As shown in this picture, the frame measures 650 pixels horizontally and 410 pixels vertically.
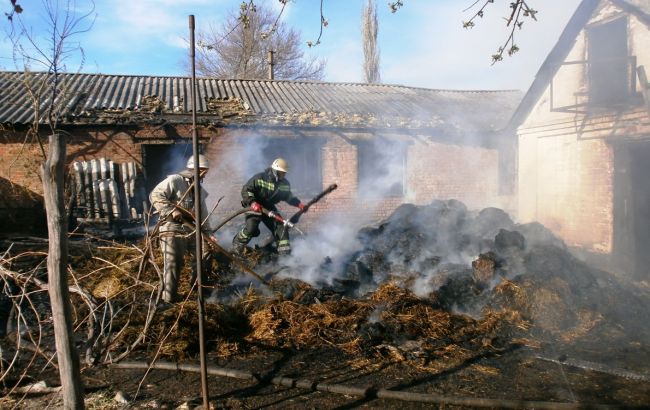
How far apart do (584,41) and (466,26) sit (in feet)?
25.2

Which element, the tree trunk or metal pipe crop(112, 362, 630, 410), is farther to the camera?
metal pipe crop(112, 362, 630, 410)

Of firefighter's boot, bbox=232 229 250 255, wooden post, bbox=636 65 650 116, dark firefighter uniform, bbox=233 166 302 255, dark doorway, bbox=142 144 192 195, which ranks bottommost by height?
firefighter's boot, bbox=232 229 250 255

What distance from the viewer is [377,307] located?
5.62 meters

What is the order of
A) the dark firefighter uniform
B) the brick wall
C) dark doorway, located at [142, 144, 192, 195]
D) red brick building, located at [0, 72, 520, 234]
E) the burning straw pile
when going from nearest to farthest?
1. the burning straw pile
2. the dark firefighter uniform
3. red brick building, located at [0, 72, 520, 234]
4. dark doorway, located at [142, 144, 192, 195]
5. the brick wall

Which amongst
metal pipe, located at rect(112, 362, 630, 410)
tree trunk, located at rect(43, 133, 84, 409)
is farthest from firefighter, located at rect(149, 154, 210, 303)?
tree trunk, located at rect(43, 133, 84, 409)

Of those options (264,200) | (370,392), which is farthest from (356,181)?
(370,392)

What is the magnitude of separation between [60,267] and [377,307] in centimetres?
394

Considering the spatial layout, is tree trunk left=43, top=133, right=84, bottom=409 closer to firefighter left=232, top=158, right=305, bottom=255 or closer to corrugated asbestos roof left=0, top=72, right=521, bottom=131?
firefighter left=232, top=158, right=305, bottom=255

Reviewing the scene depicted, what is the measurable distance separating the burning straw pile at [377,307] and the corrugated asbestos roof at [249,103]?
4.80m

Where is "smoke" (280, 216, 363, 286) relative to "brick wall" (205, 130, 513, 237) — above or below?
below

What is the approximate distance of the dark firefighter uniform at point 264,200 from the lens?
7.61 meters

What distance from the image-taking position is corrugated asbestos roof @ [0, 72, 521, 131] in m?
11.0

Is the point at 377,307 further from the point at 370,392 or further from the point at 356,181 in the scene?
the point at 356,181

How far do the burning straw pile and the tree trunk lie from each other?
0.46 m
